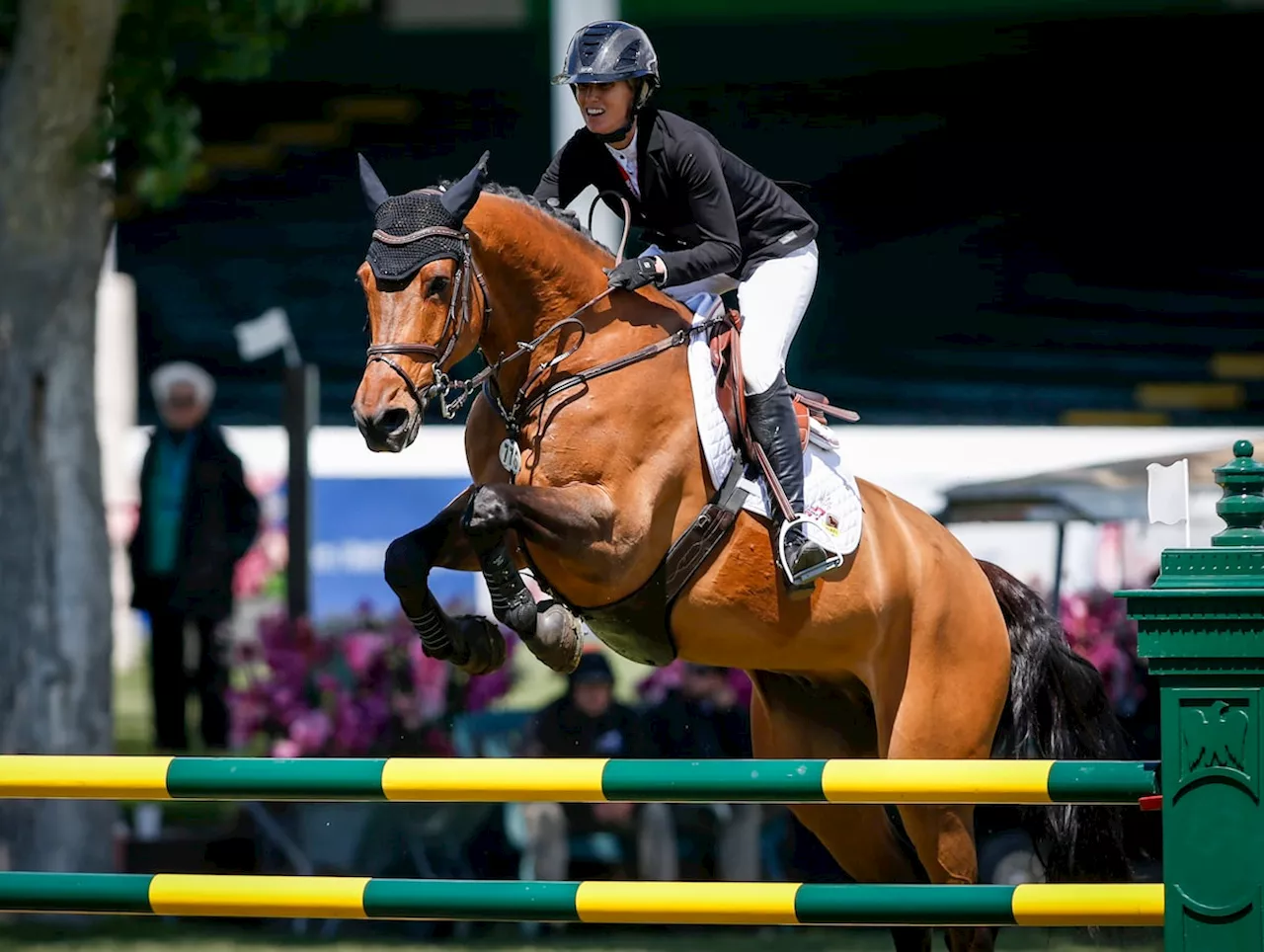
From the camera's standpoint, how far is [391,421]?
3.91 m

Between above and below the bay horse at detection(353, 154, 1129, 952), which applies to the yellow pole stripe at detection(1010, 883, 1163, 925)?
below

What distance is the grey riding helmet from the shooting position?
418 cm

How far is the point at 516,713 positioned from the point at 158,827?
177 cm

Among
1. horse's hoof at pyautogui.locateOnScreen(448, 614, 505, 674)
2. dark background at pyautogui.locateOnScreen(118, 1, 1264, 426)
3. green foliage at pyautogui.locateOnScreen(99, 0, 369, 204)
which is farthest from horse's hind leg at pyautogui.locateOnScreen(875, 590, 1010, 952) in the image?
dark background at pyautogui.locateOnScreen(118, 1, 1264, 426)

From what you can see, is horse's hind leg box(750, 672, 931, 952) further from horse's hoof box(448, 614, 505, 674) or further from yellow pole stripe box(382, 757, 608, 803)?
yellow pole stripe box(382, 757, 608, 803)

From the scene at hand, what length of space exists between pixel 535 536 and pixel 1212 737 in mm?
1483

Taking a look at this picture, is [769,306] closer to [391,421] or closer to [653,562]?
[653,562]

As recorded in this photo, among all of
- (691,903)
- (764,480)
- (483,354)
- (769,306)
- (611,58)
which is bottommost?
(691,903)

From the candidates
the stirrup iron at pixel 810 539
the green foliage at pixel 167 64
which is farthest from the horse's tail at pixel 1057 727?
the green foliage at pixel 167 64

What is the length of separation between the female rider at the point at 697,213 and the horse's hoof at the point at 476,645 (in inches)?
27.2

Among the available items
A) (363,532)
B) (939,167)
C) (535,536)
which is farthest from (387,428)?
(939,167)

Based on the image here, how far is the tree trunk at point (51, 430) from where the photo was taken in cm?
759

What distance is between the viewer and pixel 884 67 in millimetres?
9602

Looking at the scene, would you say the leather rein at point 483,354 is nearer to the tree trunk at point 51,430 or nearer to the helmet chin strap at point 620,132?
the helmet chin strap at point 620,132
